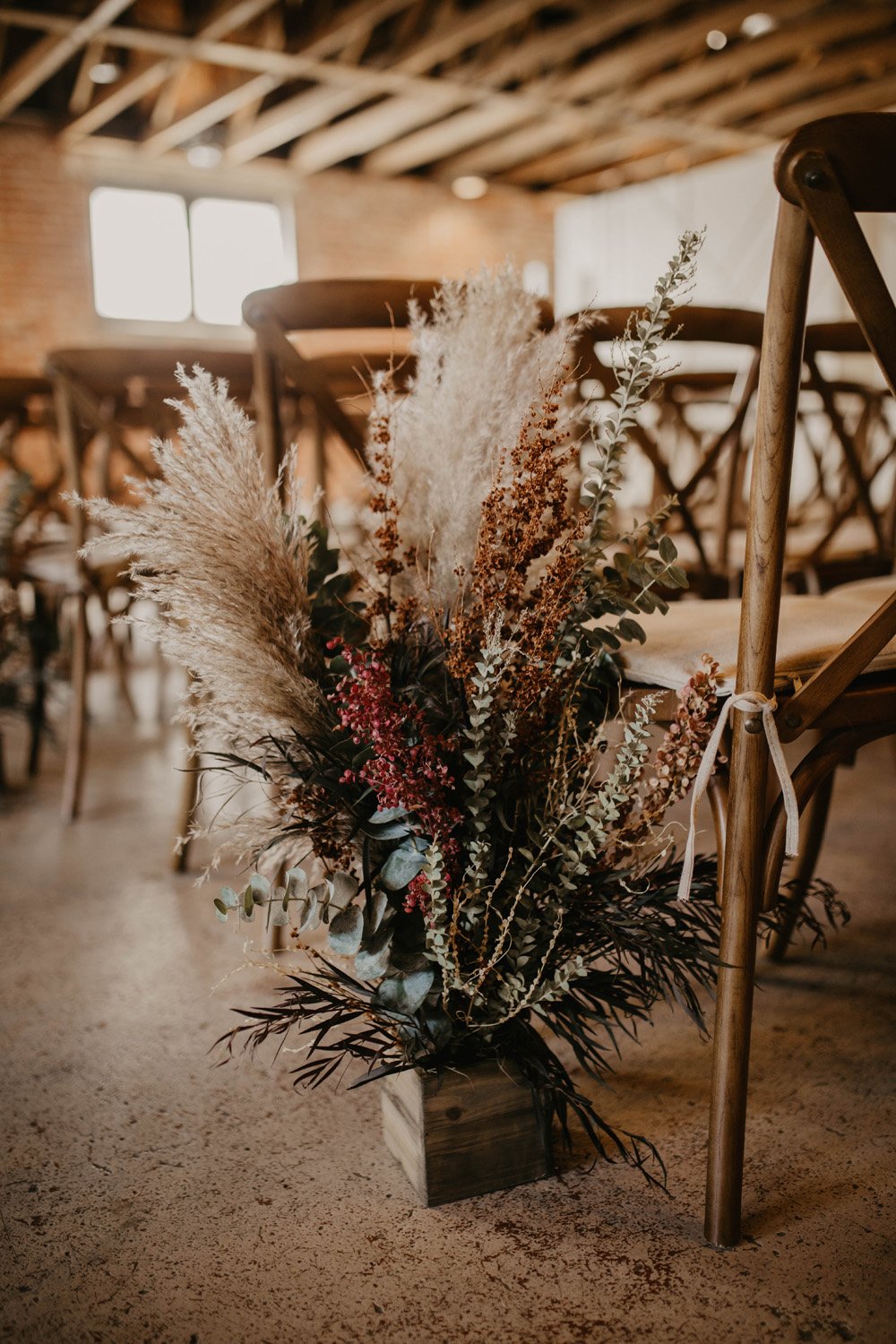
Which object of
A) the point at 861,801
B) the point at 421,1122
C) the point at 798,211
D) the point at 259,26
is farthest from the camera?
the point at 259,26

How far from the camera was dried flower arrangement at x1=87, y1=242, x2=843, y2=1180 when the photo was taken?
3.43 ft

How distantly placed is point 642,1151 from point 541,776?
444 mm

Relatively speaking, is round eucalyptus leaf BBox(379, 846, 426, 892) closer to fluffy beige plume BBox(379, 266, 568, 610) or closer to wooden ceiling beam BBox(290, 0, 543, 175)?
fluffy beige plume BBox(379, 266, 568, 610)

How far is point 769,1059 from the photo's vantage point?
1.38 meters

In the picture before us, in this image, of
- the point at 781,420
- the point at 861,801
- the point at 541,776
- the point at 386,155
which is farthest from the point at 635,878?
the point at 386,155

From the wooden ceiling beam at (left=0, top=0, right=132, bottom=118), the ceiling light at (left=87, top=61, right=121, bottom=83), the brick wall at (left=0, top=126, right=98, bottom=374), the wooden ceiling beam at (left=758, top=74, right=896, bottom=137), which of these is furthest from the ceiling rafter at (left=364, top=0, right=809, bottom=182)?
the wooden ceiling beam at (left=0, top=0, right=132, bottom=118)

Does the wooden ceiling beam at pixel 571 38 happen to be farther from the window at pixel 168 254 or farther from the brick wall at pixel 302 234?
the window at pixel 168 254

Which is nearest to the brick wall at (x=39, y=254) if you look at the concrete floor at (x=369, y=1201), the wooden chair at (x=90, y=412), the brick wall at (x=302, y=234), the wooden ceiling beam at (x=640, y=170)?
the brick wall at (x=302, y=234)

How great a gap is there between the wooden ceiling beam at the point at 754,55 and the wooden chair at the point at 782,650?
6.08 m

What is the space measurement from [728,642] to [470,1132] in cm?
58

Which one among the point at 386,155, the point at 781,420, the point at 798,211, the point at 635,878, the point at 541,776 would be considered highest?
the point at 386,155

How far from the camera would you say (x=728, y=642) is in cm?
117

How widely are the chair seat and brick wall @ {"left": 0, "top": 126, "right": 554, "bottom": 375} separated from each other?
5.72m

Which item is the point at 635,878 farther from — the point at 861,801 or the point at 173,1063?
the point at 861,801
